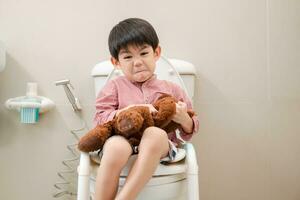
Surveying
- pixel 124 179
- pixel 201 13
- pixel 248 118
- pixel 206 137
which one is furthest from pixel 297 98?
pixel 124 179

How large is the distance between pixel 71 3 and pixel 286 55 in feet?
2.82

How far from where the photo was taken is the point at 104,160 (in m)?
0.75

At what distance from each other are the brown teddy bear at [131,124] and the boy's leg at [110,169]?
0.04 metres

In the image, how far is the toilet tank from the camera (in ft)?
3.65

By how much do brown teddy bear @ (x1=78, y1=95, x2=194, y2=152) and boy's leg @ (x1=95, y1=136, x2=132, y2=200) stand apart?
1.4 inches

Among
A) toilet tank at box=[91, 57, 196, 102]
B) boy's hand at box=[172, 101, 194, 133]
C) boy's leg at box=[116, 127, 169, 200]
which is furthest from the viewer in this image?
toilet tank at box=[91, 57, 196, 102]

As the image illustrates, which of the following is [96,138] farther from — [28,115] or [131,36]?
[28,115]

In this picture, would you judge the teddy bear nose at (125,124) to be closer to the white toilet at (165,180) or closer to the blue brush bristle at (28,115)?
the white toilet at (165,180)

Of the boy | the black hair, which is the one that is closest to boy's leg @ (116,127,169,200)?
the boy

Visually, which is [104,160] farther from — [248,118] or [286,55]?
[286,55]

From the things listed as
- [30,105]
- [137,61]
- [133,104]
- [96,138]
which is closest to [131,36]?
[137,61]

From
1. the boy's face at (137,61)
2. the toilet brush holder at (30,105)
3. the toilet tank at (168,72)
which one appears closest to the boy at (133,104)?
the boy's face at (137,61)

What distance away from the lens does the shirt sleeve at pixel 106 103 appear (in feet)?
2.99

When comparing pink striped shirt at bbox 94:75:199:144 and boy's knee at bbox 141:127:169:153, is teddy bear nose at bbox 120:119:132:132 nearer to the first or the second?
boy's knee at bbox 141:127:169:153
